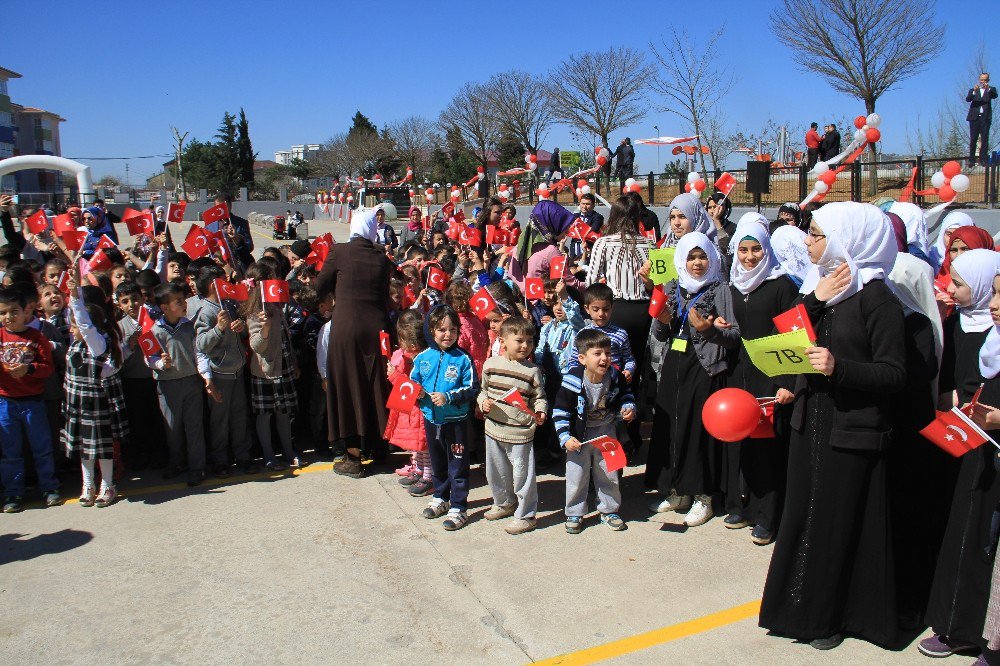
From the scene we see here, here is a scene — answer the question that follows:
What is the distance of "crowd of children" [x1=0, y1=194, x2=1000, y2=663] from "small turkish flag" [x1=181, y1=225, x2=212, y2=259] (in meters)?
0.19

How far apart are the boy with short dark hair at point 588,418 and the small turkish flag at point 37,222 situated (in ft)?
22.8

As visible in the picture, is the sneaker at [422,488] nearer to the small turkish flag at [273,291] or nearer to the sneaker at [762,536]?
the small turkish flag at [273,291]

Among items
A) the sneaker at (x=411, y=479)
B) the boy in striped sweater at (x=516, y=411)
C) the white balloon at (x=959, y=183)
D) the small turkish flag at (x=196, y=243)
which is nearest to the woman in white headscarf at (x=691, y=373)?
the boy in striped sweater at (x=516, y=411)

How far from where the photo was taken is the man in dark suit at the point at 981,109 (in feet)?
51.7

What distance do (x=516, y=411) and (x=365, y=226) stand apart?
7.20ft

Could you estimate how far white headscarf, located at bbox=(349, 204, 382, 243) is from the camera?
6.12 m

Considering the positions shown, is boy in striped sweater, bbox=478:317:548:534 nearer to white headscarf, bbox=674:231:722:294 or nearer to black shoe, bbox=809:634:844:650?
white headscarf, bbox=674:231:722:294

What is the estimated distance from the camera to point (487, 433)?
16.5 ft

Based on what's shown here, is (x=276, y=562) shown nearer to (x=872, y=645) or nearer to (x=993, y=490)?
(x=872, y=645)

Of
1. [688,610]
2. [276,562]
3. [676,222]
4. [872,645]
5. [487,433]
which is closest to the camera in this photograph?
[872,645]

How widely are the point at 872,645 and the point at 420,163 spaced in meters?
57.0

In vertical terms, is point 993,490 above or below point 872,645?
above

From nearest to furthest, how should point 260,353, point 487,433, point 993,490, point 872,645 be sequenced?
1. point 993,490
2. point 872,645
3. point 487,433
4. point 260,353

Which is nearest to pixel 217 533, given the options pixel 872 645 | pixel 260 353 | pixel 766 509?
pixel 260 353
